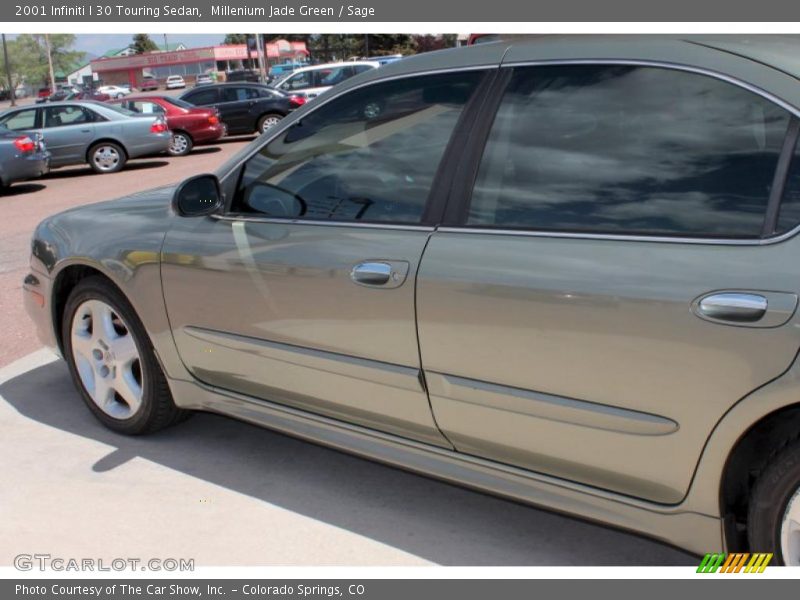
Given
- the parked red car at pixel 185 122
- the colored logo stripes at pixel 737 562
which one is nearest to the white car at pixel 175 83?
the parked red car at pixel 185 122

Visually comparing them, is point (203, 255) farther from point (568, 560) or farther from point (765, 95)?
point (765, 95)

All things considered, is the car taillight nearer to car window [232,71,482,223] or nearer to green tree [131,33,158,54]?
car window [232,71,482,223]

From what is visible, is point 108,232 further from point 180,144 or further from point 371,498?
point 180,144

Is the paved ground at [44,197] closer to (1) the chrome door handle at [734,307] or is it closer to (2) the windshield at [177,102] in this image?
(2) the windshield at [177,102]

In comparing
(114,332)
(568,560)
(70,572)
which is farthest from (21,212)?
(568,560)

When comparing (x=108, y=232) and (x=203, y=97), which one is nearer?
(x=108, y=232)

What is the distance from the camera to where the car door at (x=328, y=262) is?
9.64 feet

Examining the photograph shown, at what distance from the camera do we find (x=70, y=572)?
3117mm

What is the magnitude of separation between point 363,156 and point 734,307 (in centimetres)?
152

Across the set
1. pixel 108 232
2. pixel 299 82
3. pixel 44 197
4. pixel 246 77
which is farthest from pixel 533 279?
pixel 246 77

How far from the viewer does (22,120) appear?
51.5ft

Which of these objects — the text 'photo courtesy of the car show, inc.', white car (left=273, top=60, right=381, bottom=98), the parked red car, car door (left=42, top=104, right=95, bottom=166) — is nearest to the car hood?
the text 'photo courtesy of the car show, inc.'

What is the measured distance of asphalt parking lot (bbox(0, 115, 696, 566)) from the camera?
122 inches

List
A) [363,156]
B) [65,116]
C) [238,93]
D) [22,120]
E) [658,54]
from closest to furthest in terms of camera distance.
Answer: [658,54], [363,156], [22,120], [65,116], [238,93]
